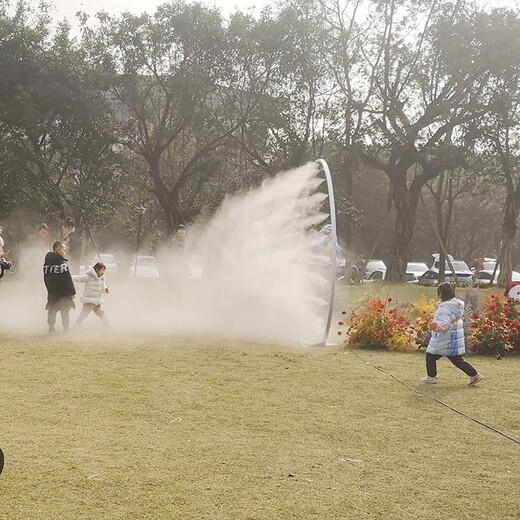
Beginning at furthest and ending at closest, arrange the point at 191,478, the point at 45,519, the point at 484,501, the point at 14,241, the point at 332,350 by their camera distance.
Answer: the point at 14,241
the point at 332,350
the point at 191,478
the point at 484,501
the point at 45,519

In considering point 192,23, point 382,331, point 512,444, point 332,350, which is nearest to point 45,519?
point 512,444

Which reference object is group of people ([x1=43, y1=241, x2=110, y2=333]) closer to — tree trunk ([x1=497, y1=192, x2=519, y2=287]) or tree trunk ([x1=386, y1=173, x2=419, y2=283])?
tree trunk ([x1=386, y1=173, x2=419, y2=283])

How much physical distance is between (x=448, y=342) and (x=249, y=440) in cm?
398

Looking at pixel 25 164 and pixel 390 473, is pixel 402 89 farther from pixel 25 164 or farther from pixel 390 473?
pixel 390 473

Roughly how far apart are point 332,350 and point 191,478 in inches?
288

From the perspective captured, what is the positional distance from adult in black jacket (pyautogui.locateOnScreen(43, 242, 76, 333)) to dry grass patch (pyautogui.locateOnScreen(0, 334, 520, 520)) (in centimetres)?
333

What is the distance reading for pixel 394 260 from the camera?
32.8 metres

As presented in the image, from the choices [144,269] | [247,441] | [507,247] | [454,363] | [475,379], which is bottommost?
[247,441]

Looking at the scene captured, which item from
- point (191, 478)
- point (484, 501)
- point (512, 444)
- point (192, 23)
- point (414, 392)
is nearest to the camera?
point (484, 501)

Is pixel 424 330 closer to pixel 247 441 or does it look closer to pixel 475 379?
pixel 475 379

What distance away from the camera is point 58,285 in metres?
14.6

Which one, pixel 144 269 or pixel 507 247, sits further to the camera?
pixel 144 269

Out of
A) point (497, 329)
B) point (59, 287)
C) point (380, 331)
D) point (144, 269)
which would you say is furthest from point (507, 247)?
point (59, 287)

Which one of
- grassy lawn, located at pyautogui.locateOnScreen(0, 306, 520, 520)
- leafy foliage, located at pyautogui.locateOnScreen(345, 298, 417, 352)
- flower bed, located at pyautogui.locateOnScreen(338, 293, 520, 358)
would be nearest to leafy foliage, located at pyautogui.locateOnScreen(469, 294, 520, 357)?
flower bed, located at pyautogui.locateOnScreen(338, 293, 520, 358)
